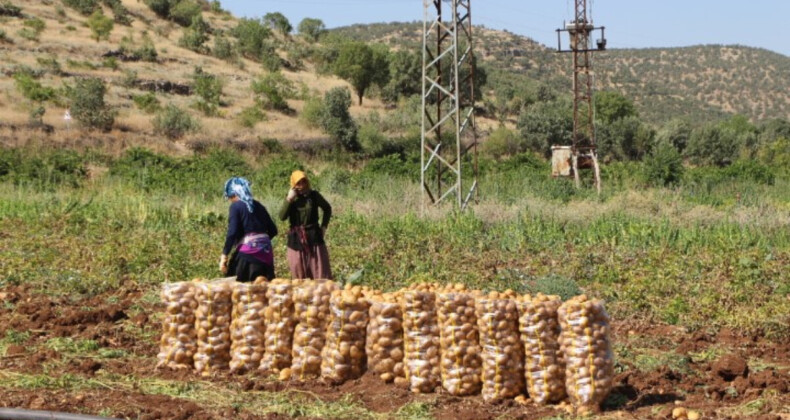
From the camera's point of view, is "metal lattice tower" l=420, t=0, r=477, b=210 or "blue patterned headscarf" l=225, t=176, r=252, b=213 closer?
"blue patterned headscarf" l=225, t=176, r=252, b=213

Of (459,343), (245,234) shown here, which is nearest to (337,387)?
(459,343)

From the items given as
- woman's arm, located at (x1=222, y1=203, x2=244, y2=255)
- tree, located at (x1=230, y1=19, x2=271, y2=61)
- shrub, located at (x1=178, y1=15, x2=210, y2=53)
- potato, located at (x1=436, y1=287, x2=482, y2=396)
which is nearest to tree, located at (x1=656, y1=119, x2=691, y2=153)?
tree, located at (x1=230, y1=19, x2=271, y2=61)

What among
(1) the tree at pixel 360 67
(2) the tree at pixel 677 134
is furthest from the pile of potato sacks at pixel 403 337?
(1) the tree at pixel 360 67

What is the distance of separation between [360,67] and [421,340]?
4829cm

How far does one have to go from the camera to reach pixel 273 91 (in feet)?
156

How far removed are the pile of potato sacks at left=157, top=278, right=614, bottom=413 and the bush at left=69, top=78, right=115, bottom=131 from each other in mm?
30336

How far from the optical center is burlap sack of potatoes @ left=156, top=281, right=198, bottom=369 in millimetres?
7715

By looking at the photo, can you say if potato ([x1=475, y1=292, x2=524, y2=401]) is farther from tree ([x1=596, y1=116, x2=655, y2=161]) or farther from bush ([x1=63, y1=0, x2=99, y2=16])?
bush ([x1=63, y1=0, x2=99, y2=16])

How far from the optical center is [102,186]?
23.9m

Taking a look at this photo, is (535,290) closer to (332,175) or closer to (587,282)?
(587,282)

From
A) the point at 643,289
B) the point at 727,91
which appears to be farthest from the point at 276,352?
the point at 727,91

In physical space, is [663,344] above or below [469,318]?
below

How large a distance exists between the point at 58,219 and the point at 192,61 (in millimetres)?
39209

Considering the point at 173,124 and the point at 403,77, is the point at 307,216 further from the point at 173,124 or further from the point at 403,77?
the point at 403,77
